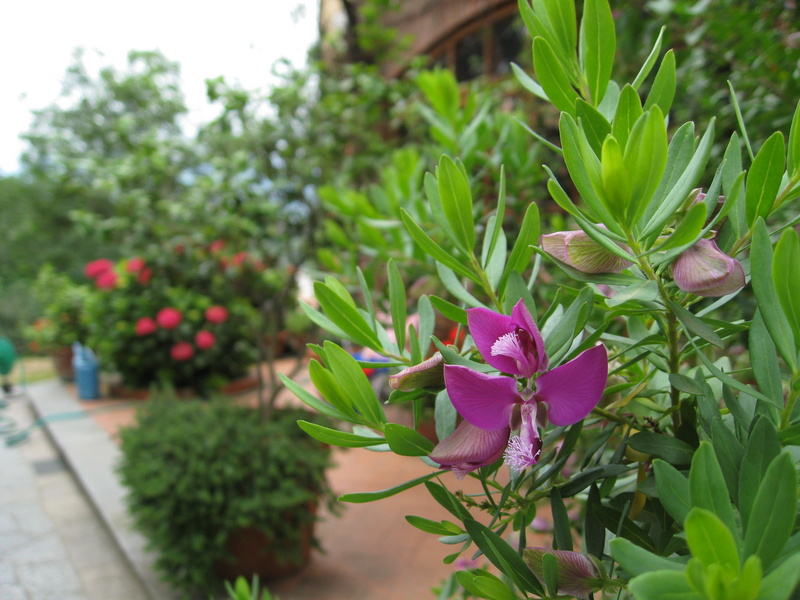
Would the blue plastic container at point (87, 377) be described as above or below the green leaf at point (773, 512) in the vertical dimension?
below

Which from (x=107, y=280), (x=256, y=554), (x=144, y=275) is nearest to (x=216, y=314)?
(x=144, y=275)

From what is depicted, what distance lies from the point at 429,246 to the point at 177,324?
492 centimetres

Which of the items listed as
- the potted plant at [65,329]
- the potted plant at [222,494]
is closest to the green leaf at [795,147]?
the potted plant at [222,494]

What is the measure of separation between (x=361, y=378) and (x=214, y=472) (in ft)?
6.77

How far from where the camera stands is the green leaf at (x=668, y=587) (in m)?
0.24

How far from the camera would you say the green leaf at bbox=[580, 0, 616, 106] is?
39 centimetres

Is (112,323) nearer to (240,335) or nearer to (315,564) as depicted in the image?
(240,335)

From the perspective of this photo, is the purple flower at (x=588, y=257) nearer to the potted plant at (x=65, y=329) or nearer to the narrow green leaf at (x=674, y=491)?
the narrow green leaf at (x=674, y=491)

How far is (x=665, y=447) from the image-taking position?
368 millimetres

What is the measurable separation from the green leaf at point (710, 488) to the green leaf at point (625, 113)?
18cm

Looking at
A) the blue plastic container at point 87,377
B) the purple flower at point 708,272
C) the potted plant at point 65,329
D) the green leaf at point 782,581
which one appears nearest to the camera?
the green leaf at point 782,581

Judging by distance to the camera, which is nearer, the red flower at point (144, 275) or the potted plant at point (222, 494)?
the potted plant at point (222, 494)

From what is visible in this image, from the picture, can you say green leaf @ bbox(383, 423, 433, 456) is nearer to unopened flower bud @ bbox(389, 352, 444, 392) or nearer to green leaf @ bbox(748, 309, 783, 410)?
unopened flower bud @ bbox(389, 352, 444, 392)

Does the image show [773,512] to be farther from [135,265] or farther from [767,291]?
[135,265]
